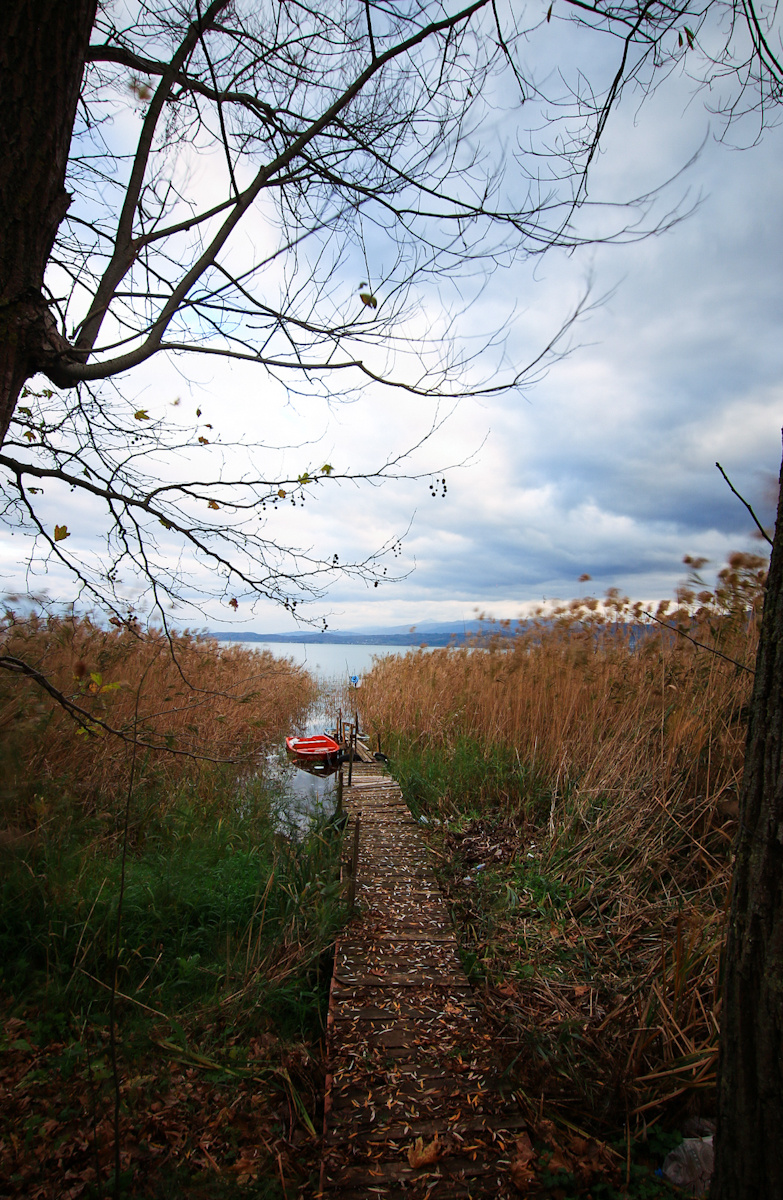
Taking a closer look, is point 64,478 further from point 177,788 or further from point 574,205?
point 177,788

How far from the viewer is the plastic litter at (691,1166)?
71.0 inches

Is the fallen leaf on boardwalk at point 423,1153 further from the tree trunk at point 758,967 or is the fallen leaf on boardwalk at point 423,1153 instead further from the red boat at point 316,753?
the red boat at point 316,753

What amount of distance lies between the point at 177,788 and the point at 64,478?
3.93 meters

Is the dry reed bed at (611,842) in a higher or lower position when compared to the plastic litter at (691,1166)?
higher

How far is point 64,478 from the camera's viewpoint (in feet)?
8.15

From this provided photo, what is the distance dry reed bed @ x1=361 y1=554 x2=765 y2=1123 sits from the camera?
2.19 meters

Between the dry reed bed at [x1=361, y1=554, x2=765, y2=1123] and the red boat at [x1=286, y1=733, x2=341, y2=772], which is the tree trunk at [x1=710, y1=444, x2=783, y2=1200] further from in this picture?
the red boat at [x1=286, y1=733, x2=341, y2=772]

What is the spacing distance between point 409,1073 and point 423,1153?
35 centimetres

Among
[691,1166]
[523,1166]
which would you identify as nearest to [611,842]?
[691,1166]

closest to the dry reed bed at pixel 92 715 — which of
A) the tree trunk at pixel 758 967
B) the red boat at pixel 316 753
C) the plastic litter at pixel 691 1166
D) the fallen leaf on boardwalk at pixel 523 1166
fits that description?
the red boat at pixel 316 753

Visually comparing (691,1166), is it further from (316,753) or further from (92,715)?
(316,753)

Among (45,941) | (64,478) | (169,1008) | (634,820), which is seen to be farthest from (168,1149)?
(634,820)

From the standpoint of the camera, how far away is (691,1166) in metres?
1.84

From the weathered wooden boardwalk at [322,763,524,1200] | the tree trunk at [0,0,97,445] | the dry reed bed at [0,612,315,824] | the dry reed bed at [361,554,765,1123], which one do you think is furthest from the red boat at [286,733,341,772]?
the tree trunk at [0,0,97,445]
